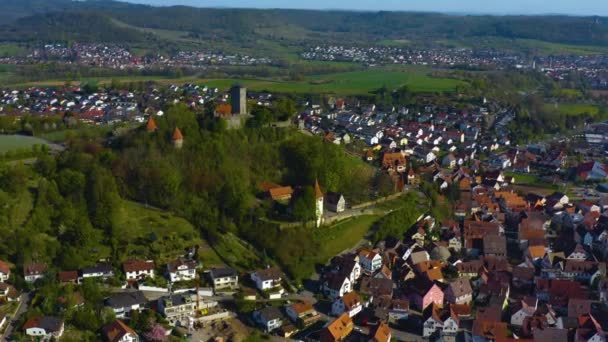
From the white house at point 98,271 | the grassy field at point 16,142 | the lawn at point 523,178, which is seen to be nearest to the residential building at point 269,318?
the white house at point 98,271

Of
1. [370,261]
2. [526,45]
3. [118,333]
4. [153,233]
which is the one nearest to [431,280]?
[370,261]

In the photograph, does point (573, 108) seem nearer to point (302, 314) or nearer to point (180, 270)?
point (302, 314)

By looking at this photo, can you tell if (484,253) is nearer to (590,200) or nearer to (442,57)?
(590,200)

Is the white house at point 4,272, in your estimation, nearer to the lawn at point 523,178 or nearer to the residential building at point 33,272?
the residential building at point 33,272

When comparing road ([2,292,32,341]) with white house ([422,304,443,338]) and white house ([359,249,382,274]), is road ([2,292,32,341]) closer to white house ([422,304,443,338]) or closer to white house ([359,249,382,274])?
white house ([359,249,382,274])

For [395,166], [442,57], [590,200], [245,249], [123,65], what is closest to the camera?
[245,249]

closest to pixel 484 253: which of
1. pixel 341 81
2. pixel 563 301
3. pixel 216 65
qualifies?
pixel 563 301

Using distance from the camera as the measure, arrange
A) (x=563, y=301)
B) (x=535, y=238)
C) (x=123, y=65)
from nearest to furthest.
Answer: (x=563, y=301) < (x=535, y=238) < (x=123, y=65)
